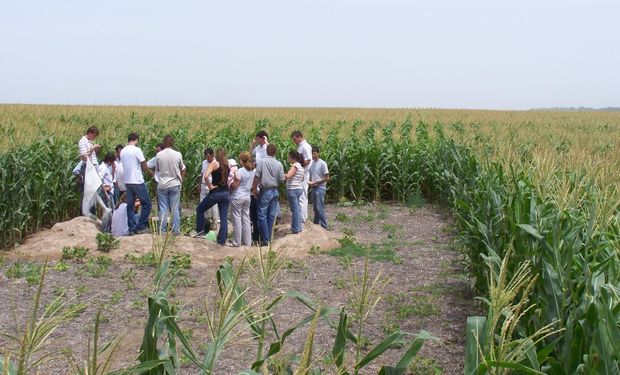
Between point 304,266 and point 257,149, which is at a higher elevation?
point 257,149

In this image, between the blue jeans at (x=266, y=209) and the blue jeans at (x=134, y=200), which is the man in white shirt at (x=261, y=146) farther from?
the blue jeans at (x=134, y=200)

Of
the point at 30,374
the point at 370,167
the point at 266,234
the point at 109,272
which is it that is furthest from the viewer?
the point at 370,167

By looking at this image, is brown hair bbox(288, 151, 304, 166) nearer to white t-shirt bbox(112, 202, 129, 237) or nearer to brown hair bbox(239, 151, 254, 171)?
brown hair bbox(239, 151, 254, 171)

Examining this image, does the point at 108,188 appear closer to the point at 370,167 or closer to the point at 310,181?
the point at 310,181

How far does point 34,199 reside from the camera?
10859mm

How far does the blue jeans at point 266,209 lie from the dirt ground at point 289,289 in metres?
0.30

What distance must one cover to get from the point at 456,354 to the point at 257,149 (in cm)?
597

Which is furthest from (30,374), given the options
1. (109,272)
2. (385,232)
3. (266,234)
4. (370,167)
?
(370,167)

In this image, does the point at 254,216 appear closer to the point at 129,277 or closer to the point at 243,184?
the point at 243,184

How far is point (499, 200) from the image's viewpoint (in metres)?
6.79

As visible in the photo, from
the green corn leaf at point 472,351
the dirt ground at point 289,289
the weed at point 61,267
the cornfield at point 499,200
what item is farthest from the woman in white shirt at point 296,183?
the green corn leaf at point 472,351

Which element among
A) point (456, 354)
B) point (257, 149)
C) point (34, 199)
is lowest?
point (456, 354)

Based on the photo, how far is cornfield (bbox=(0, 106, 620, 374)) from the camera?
11.3ft

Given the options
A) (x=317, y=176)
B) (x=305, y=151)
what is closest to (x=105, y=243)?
(x=305, y=151)
